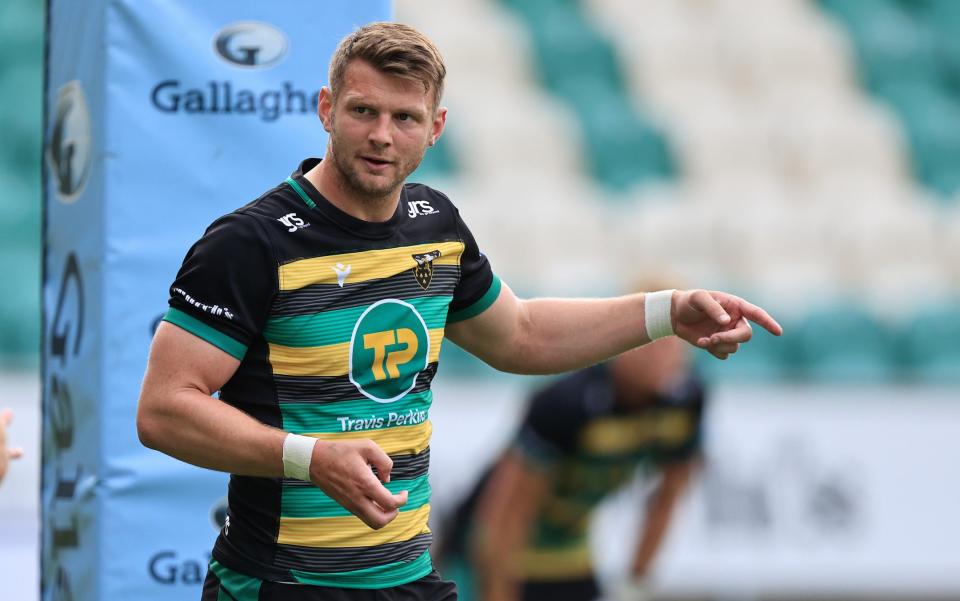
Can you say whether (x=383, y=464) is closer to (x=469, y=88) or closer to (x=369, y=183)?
(x=369, y=183)

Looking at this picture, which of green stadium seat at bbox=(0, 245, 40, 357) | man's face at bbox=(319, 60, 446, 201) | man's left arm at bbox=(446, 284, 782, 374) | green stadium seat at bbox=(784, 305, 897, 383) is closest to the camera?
man's face at bbox=(319, 60, 446, 201)

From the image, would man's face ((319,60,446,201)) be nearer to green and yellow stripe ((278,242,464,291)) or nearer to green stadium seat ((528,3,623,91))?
green and yellow stripe ((278,242,464,291))

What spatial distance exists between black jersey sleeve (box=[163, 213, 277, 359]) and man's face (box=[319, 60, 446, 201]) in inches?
8.5

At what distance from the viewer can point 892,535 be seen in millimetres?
7352

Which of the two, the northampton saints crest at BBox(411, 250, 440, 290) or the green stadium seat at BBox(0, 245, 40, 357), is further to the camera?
the green stadium seat at BBox(0, 245, 40, 357)

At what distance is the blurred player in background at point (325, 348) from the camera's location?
8.51 ft

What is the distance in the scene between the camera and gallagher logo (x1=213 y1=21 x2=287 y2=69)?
3.52m

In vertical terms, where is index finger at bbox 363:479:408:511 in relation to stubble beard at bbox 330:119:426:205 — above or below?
below

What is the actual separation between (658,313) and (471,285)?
1.33 ft

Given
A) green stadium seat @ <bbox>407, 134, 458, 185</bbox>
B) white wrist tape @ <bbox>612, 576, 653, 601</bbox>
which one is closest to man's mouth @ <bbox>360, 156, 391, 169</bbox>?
white wrist tape @ <bbox>612, 576, 653, 601</bbox>

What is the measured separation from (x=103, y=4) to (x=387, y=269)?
1.13m

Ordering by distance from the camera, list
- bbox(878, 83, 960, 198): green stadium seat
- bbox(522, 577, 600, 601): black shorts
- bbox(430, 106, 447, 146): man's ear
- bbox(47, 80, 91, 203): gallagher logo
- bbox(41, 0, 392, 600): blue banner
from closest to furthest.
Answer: bbox(430, 106, 447, 146): man's ear → bbox(41, 0, 392, 600): blue banner → bbox(47, 80, 91, 203): gallagher logo → bbox(522, 577, 600, 601): black shorts → bbox(878, 83, 960, 198): green stadium seat

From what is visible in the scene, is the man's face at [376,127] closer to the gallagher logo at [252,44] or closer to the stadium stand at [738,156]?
the gallagher logo at [252,44]

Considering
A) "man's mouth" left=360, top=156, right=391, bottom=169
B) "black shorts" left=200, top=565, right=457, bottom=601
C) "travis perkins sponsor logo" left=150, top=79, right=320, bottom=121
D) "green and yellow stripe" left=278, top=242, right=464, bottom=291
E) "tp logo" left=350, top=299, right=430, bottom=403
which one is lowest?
"black shorts" left=200, top=565, right=457, bottom=601
